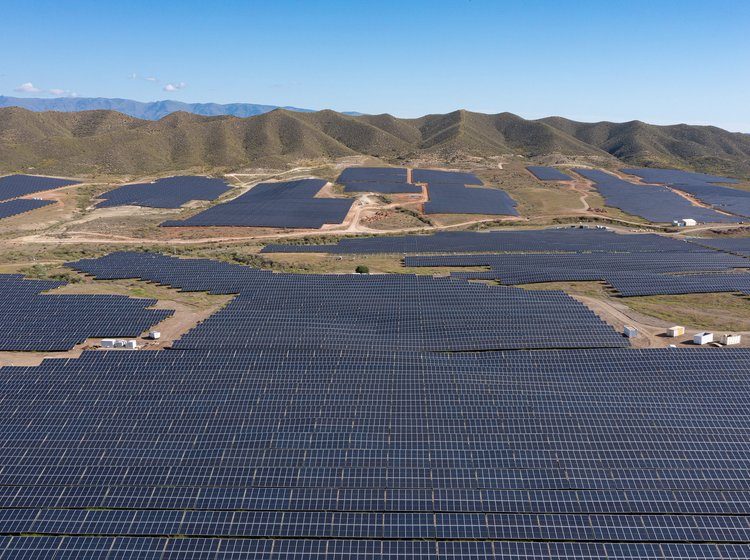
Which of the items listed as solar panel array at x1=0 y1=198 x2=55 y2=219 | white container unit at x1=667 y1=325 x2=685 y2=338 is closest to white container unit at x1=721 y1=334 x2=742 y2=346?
white container unit at x1=667 y1=325 x2=685 y2=338

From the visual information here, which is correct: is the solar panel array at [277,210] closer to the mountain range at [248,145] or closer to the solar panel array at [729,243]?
the mountain range at [248,145]

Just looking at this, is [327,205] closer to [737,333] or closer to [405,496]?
[737,333]

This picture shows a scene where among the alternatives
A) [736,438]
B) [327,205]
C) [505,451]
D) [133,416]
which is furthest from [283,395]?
[327,205]

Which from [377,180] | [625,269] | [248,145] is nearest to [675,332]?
[625,269]

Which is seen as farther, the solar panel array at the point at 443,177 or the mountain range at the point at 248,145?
the mountain range at the point at 248,145

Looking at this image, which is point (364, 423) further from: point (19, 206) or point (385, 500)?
point (19, 206)

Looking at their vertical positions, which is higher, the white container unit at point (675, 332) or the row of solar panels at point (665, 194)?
the row of solar panels at point (665, 194)

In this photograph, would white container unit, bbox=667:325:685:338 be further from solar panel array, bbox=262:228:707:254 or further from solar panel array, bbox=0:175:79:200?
solar panel array, bbox=0:175:79:200

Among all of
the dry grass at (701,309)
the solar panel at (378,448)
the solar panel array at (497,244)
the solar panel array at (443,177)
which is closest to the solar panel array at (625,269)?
the dry grass at (701,309)
